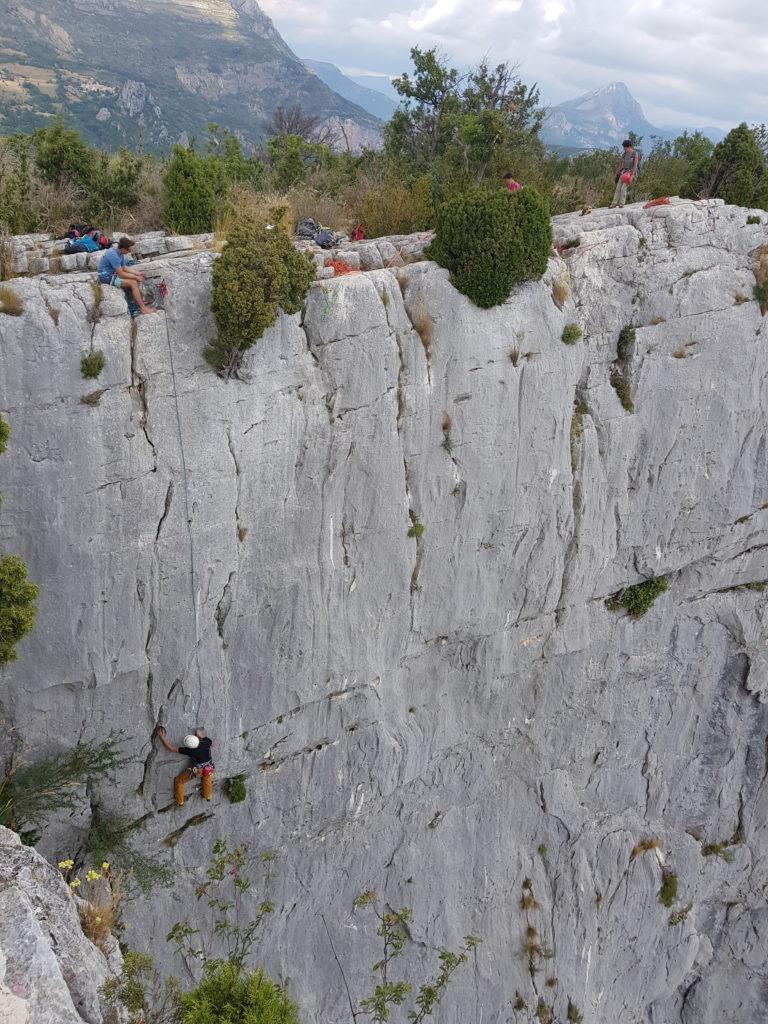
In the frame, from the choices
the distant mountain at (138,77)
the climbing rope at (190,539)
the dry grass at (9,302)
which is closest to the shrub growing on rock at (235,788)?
the climbing rope at (190,539)

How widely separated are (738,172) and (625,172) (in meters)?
3.23

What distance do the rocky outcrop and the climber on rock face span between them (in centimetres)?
482

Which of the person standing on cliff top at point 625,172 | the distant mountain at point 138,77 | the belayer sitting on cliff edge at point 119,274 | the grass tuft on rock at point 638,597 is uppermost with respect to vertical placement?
the distant mountain at point 138,77

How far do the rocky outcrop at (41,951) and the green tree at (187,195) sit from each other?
490 inches

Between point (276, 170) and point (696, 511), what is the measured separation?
55.8 feet

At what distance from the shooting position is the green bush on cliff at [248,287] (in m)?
12.1

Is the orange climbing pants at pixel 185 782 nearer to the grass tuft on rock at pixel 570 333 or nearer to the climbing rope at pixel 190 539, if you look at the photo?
the climbing rope at pixel 190 539

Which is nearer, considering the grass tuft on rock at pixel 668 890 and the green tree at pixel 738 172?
the green tree at pixel 738 172

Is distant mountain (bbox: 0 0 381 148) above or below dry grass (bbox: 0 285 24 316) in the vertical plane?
above

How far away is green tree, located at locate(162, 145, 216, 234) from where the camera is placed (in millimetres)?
14570

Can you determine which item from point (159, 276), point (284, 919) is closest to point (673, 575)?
point (284, 919)

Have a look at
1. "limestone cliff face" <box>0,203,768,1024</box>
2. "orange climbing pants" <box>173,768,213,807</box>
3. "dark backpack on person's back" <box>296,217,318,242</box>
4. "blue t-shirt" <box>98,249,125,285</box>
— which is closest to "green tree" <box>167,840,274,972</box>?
"limestone cliff face" <box>0,203,768,1024</box>

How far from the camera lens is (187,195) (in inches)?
576

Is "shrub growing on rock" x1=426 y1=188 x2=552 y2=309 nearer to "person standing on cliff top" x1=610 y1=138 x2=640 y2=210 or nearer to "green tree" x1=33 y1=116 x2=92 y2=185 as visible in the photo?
"person standing on cliff top" x1=610 y1=138 x2=640 y2=210
